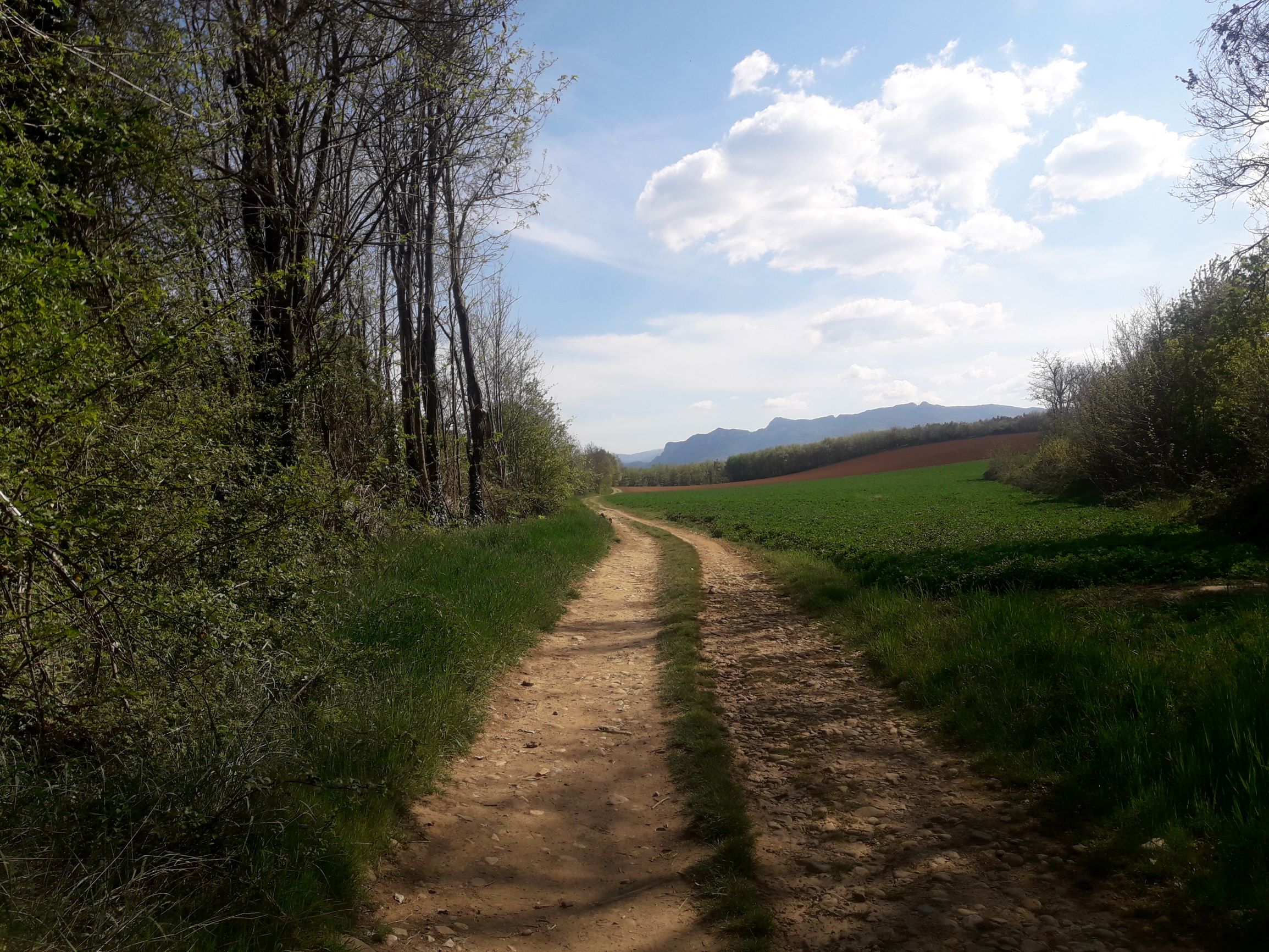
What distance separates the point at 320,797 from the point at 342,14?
342 inches

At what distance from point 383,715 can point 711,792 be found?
2.43 meters

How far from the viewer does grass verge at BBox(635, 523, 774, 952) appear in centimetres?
330

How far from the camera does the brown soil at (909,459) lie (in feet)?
227

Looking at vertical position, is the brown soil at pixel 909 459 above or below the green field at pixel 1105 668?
above

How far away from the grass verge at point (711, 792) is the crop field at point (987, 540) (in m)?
4.04

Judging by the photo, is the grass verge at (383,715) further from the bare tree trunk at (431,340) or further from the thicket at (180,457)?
the bare tree trunk at (431,340)

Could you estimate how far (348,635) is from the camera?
6367 millimetres

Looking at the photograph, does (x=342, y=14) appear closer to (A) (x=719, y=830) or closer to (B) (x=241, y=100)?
(B) (x=241, y=100)

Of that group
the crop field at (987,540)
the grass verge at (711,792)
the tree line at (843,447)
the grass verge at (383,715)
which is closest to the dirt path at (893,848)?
the grass verge at (711,792)

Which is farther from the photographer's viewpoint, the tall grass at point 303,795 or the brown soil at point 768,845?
the brown soil at point 768,845

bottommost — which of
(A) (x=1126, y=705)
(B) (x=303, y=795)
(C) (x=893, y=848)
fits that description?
(C) (x=893, y=848)

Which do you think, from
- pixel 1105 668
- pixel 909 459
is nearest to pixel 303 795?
pixel 1105 668

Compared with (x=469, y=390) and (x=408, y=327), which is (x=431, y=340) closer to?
(x=408, y=327)

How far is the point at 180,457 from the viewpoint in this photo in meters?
4.36
